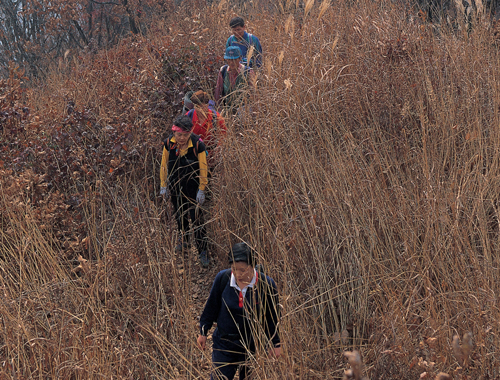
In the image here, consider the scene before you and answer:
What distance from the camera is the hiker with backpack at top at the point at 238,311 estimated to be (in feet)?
9.28

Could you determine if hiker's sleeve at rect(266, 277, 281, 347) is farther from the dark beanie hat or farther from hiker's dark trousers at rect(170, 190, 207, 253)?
hiker's dark trousers at rect(170, 190, 207, 253)

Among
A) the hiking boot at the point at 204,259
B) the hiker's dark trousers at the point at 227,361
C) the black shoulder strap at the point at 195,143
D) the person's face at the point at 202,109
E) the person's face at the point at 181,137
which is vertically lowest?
the hiking boot at the point at 204,259

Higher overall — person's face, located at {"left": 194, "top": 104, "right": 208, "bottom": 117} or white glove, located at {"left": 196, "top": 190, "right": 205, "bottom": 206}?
person's face, located at {"left": 194, "top": 104, "right": 208, "bottom": 117}

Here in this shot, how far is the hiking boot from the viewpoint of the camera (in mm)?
4780

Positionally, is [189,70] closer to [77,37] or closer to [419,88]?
[419,88]

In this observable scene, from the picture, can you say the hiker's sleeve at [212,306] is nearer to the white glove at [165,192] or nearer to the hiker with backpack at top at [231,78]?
the white glove at [165,192]

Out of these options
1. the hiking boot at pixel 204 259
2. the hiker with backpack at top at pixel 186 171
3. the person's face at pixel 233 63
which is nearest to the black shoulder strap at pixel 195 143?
the hiker with backpack at top at pixel 186 171

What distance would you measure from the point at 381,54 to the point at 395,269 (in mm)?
2631

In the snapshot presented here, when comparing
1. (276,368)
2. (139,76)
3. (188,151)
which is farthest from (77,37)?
(276,368)

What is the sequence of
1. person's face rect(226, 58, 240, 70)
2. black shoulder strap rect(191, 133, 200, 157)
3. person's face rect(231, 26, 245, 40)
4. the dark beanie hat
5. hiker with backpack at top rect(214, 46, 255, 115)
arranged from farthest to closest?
person's face rect(231, 26, 245, 40)
person's face rect(226, 58, 240, 70)
hiker with backpack at top rect(214, 46, 255, 115)
black shoulder strap rect(191, 133, 200, 157)
the dark beanie hat

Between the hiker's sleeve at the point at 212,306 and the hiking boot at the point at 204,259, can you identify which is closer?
the hiker's sleeve at the point at 212,306

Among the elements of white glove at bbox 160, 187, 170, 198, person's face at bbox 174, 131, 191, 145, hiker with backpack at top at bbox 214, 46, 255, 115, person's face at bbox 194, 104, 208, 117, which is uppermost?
hiker with backpack at top at bbox 214, 46, 255, 115

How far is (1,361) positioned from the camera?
2916 millimetres

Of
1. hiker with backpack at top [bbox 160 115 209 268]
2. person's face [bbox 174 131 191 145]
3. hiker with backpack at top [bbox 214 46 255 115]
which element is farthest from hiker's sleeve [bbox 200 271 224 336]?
hiker with backpack at top [bbox 214 46 255 115]
